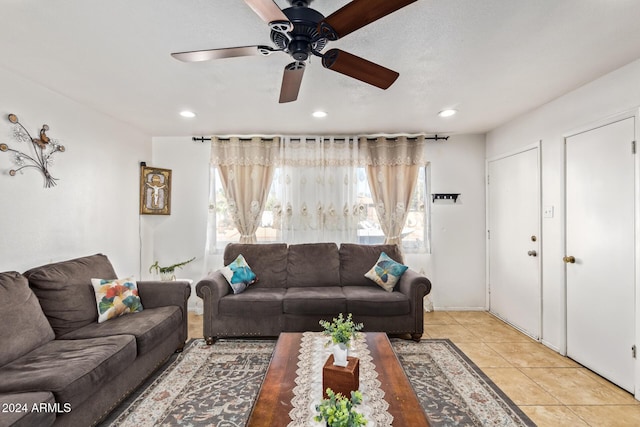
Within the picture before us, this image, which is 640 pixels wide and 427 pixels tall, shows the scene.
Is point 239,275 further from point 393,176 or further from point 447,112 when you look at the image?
point 447,112

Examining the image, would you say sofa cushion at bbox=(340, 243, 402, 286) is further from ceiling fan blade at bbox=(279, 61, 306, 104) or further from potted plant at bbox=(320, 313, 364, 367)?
ceiling fan blade at bbox=(279, 61, 306, 104)

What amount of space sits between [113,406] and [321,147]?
3.34 m

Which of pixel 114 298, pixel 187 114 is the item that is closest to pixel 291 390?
pixel 114 298

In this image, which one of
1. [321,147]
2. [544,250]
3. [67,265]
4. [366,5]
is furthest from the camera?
[321,147]

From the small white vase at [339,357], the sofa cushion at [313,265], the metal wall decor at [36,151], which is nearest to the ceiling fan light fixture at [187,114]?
the metal wall decor at [36,151]

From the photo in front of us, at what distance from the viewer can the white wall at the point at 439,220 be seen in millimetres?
4152

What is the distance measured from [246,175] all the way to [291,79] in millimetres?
2367

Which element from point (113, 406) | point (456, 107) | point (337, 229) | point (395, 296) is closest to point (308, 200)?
point (337, 229)

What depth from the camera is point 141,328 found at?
2.28 m

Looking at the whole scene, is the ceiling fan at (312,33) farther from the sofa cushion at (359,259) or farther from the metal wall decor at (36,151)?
the sofa cushion at (359,259)

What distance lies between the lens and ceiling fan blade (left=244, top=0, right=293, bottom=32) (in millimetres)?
1183

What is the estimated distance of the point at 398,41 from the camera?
1896 millimetres

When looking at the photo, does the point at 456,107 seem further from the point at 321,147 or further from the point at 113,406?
the point at 113,406

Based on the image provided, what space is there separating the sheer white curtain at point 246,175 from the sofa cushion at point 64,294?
5.96ft
